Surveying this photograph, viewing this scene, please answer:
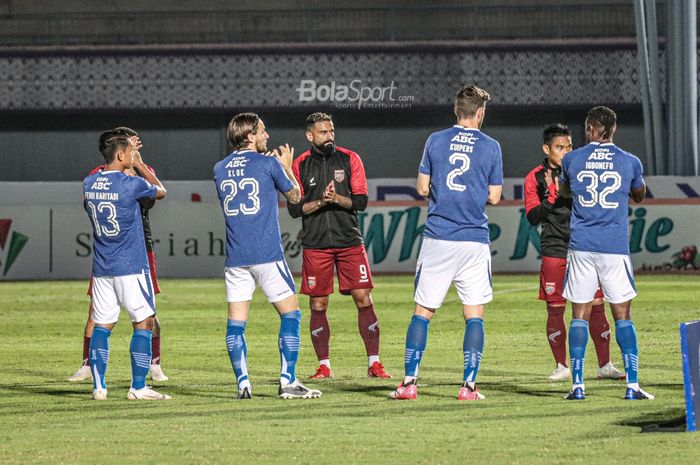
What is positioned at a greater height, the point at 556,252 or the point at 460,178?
the point at 460,178

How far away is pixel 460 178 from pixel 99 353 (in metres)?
2.85

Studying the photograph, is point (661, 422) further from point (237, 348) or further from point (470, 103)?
point (237, 348)

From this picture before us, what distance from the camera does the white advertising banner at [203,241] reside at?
1007 inches

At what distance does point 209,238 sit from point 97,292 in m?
16.6

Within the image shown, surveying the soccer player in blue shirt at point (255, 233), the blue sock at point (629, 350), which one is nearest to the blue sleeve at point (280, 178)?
the soccer player in blue shirt at point (255, 233)

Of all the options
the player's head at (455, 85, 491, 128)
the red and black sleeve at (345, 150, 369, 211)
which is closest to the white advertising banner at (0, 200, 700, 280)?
the red and black sleeve at (345, 150, 369, 211)

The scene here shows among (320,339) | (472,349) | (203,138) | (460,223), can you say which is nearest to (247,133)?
(460,223)

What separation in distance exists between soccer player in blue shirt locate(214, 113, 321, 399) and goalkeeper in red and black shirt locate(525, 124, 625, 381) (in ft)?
7.19

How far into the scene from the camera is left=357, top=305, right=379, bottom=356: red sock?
419 inches

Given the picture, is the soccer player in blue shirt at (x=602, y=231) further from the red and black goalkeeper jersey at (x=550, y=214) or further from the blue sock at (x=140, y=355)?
the blue sock at (x=140, y=355)

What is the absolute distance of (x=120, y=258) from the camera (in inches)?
362

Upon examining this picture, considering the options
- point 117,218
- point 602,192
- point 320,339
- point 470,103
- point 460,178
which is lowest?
point 320,339

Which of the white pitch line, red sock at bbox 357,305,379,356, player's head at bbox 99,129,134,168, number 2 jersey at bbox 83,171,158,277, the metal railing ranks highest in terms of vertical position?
the metal railing

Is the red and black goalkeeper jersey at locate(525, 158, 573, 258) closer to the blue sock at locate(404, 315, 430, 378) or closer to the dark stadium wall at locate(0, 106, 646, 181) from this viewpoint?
the blue sock at locate(404, 315, 430, 378)
